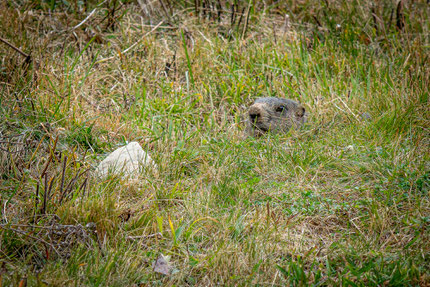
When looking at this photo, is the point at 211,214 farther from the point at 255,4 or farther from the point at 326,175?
the point at 255,4

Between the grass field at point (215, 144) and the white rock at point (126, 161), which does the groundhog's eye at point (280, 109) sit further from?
the white rock at point (126, 161)

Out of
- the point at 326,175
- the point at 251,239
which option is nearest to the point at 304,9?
the point at 326,175

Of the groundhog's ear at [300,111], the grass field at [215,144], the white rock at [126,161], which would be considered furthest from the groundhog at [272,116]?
the white rock at [126,161]

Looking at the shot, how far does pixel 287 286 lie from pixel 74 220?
134cm

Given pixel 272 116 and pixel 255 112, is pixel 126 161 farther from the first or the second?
pixel 272 116

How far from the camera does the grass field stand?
2473 millimetres

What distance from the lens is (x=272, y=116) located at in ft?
13.5

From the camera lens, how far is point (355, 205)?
9.82 feet

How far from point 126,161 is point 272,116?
156 centimetres

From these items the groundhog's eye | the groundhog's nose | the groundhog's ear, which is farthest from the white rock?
the groundhog's ear

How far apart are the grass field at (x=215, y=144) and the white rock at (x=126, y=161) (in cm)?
11

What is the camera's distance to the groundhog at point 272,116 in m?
4.09

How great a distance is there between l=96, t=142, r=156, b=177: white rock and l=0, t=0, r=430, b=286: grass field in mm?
106

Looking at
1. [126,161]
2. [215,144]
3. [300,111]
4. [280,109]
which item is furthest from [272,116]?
[126,161]
